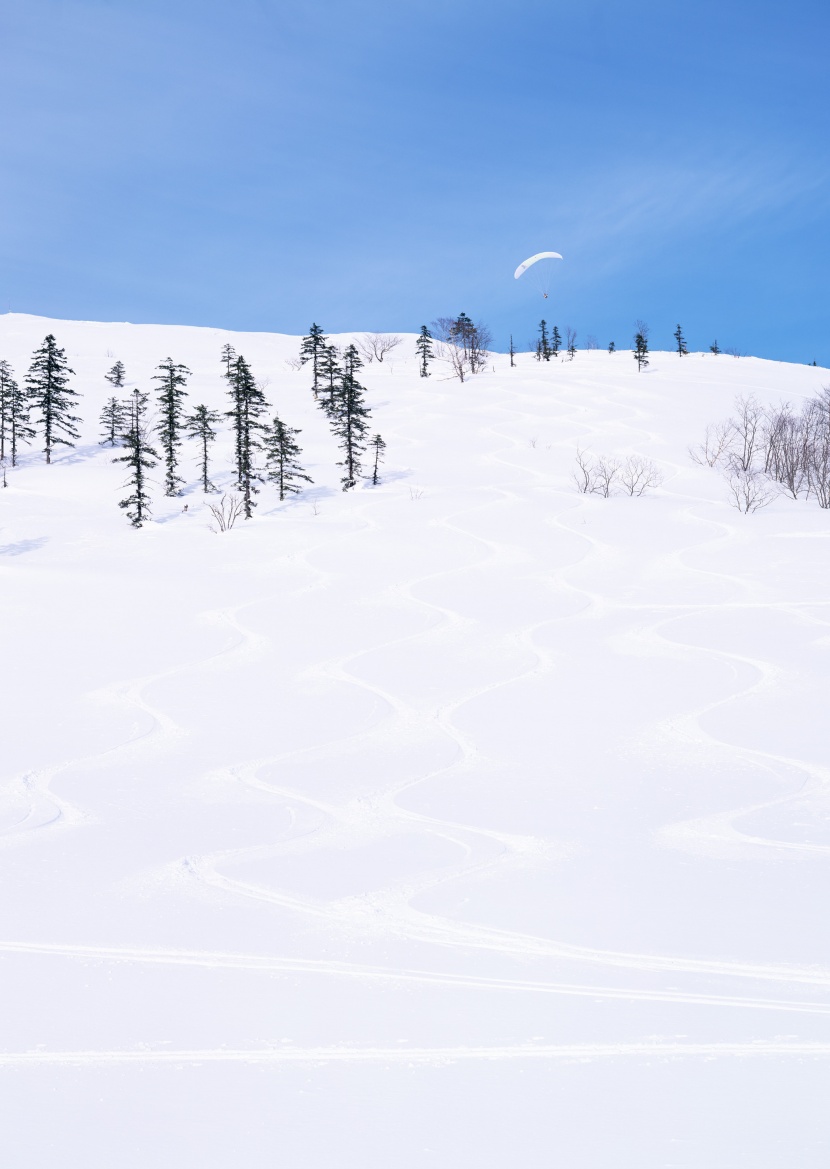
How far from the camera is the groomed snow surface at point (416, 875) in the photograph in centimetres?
341

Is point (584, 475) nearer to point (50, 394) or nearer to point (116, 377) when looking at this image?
point (50, 394)

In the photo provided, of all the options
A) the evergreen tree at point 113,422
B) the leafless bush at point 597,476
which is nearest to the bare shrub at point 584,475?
the leafless bush at point 597,476

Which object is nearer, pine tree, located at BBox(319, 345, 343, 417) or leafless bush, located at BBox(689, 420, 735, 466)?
leafless bush, located at BBox(689, 420, 735, 466)

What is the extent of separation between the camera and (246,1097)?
350 cm

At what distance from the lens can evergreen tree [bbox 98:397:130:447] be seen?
156 feet

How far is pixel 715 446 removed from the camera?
41344 mm

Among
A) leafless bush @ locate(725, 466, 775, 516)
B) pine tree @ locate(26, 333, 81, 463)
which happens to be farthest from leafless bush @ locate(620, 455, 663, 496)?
pine tree @ locate(26, 333, 81, 463)

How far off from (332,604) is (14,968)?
12.9 metres

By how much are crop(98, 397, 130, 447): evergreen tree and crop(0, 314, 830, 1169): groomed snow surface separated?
1270 inches

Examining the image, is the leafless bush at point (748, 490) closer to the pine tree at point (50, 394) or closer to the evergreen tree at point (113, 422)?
the evergreen tree at point (113, 422)

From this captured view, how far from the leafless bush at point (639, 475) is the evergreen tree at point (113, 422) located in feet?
101

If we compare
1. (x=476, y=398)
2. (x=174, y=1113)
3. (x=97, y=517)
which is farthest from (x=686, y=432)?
(x=174, y=1113)

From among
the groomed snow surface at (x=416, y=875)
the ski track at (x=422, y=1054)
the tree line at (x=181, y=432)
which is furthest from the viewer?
the tree line at (x=181, y=432)

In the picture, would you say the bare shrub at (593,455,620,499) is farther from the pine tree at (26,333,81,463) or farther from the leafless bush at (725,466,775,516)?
the pine tree at (26,333,81,463)
